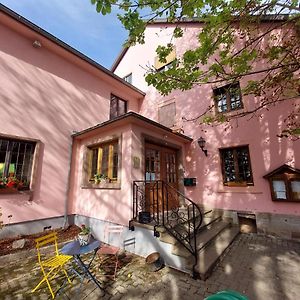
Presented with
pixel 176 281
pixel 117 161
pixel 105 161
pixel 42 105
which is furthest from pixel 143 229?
pixel 42 105

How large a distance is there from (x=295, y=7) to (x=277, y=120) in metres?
3.70

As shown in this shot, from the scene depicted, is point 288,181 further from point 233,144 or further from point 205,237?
point 205,237

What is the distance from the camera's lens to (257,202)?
6.36 meters

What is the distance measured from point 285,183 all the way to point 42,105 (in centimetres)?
871

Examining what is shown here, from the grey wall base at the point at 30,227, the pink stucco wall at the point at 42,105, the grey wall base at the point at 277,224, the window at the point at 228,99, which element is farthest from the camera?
the window at the point at 228,99

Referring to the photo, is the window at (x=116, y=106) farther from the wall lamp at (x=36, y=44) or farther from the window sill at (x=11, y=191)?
the window sill at (x=11, y=191)

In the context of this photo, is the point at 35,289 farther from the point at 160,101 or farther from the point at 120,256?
the point at 160,101

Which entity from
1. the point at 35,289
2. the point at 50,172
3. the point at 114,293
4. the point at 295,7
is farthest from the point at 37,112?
the point at 295,7

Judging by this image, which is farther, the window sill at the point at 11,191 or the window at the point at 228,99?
the window at the point at 228,99

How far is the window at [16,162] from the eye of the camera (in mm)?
5648

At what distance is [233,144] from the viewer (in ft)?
23.6

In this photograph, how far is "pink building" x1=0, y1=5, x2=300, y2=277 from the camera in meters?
5.51

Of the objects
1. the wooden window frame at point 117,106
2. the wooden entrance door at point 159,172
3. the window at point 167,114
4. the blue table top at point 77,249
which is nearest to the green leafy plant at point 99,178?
the wooden entrance door at point 159,172

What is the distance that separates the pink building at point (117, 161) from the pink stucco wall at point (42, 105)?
0.11 ft
